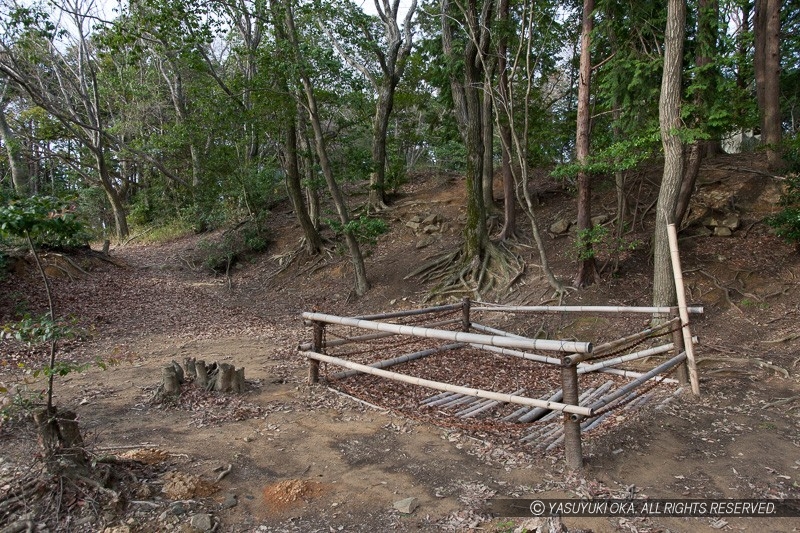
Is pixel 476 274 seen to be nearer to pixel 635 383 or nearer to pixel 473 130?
pixel 473 130

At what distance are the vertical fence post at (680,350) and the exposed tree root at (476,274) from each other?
443 cm

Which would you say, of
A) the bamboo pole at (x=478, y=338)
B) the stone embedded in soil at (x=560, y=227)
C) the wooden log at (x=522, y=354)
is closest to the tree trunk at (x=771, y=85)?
the stone embedded in soil at (x=560, y=227)

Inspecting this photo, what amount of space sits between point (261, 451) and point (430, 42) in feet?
35.4

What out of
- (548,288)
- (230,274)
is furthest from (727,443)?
(230,274)

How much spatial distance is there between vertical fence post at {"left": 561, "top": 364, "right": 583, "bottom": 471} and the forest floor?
10 cm

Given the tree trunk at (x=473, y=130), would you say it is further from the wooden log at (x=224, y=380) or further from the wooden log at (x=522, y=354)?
the wooden log at (x=224, y=380)

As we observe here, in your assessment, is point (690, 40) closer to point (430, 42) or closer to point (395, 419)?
point (430, 42)

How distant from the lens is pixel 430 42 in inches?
471

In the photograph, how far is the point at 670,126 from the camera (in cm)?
670

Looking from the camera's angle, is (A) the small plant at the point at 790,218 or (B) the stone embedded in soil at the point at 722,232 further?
(B) the stone embedded in soil at the point at 722,232

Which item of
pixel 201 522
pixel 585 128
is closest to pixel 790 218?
pixel 585 128

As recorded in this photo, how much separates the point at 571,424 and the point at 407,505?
52.8 inches

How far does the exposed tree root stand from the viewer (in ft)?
32.9

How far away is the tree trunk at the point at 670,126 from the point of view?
6.66 m
